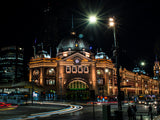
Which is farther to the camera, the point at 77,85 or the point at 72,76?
the point at 77,85

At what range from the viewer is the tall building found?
128 m

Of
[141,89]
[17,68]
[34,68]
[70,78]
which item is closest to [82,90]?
[70,78]

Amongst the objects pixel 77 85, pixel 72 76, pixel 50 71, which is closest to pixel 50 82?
pixel 50 71

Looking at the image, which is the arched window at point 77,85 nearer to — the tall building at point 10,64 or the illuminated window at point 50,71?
the illuminated window at point 50,71

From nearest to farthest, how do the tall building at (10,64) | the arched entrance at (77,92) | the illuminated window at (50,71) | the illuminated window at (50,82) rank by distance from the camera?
the arched entrance at (77,92), the illuminated window at (50,82), the illuminated window at (50,71), the tall building at (10,64)

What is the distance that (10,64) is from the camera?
423 ft

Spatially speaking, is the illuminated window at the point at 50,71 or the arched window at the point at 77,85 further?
the illuminated window at the point at 50,71

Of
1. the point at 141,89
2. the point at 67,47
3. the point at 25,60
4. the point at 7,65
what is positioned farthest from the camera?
the point at 141,89

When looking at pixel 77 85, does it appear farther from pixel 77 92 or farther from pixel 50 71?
pixel 50 71

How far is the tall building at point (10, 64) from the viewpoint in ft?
Answer: 421

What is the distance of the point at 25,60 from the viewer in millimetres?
140375

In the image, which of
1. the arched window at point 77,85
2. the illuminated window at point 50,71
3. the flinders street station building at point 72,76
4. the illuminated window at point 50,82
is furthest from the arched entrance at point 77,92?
the illuminated window at point 50,71

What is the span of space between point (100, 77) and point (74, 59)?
47.2 ft

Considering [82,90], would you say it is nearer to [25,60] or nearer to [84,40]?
[84,40]
